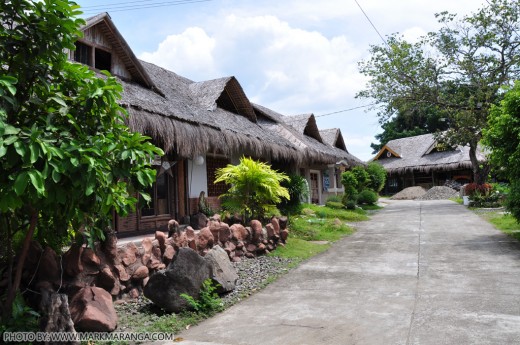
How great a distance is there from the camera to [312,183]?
68.8 ft

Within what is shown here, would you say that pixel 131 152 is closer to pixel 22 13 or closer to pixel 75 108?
pixel 75 108

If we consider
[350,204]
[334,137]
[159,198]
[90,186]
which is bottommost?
[350,204]

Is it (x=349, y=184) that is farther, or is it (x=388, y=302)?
(x=349, y=184)

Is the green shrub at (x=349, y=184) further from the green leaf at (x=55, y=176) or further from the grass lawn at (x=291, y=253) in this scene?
the green leaf at (x=55, y=176)

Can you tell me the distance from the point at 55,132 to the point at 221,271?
287 centimetres

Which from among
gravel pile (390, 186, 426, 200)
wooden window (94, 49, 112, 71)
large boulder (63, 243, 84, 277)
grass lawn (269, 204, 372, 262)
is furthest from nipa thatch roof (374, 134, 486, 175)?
large boulder (63, 243, 84, 277)

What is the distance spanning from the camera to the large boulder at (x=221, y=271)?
5.20m

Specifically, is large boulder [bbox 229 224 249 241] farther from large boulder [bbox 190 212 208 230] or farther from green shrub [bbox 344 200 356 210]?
green shrub [bbox 344 200 356 210]

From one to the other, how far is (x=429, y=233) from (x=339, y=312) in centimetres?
684

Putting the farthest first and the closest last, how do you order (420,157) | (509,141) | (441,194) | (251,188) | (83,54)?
(420,157) → (441,194) → (83,54) → (251,188) → (509,141)

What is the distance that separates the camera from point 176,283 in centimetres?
462

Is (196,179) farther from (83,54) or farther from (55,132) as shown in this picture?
(55,132)

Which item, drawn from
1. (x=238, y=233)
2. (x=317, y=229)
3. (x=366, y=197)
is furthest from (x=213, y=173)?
(x=366, y=197)

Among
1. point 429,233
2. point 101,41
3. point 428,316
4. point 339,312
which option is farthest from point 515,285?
point 101,41
